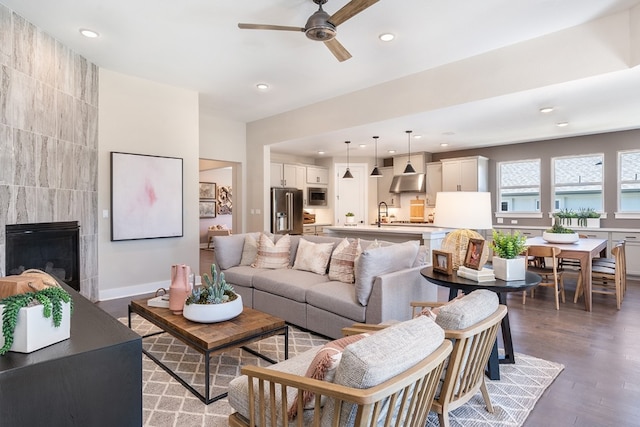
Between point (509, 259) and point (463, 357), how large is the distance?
1.07 metres

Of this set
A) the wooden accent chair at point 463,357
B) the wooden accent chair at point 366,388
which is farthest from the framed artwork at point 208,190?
the wooden accent chair at point 366,388

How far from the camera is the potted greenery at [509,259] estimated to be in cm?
242

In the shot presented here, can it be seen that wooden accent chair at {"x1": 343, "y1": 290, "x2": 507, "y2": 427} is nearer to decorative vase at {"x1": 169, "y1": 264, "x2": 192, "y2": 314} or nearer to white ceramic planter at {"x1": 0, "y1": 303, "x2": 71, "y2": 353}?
white ceramic planter at {"x1": 0, "y1": 303, "x2": 71, "y2": 353}

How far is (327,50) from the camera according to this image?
3891 millimetres

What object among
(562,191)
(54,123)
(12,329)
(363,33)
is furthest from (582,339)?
(54,123)

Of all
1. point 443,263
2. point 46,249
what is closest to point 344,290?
point 443,263

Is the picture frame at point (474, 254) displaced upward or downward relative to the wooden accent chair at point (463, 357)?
upward

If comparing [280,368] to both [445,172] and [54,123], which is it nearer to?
[54,123]

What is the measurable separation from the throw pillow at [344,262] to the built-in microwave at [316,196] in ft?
16.0

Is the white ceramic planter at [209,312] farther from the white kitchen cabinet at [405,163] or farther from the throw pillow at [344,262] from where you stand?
the white kitchen cabinet at [405,163]

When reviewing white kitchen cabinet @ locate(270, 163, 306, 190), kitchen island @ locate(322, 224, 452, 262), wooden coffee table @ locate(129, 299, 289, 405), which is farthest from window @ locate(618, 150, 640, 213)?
wooden coffee table @ locate(129, 299, 289, 405)

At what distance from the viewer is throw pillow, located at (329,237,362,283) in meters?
3.48

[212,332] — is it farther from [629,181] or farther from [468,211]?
[629,181]

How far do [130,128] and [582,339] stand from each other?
5.67 meters
